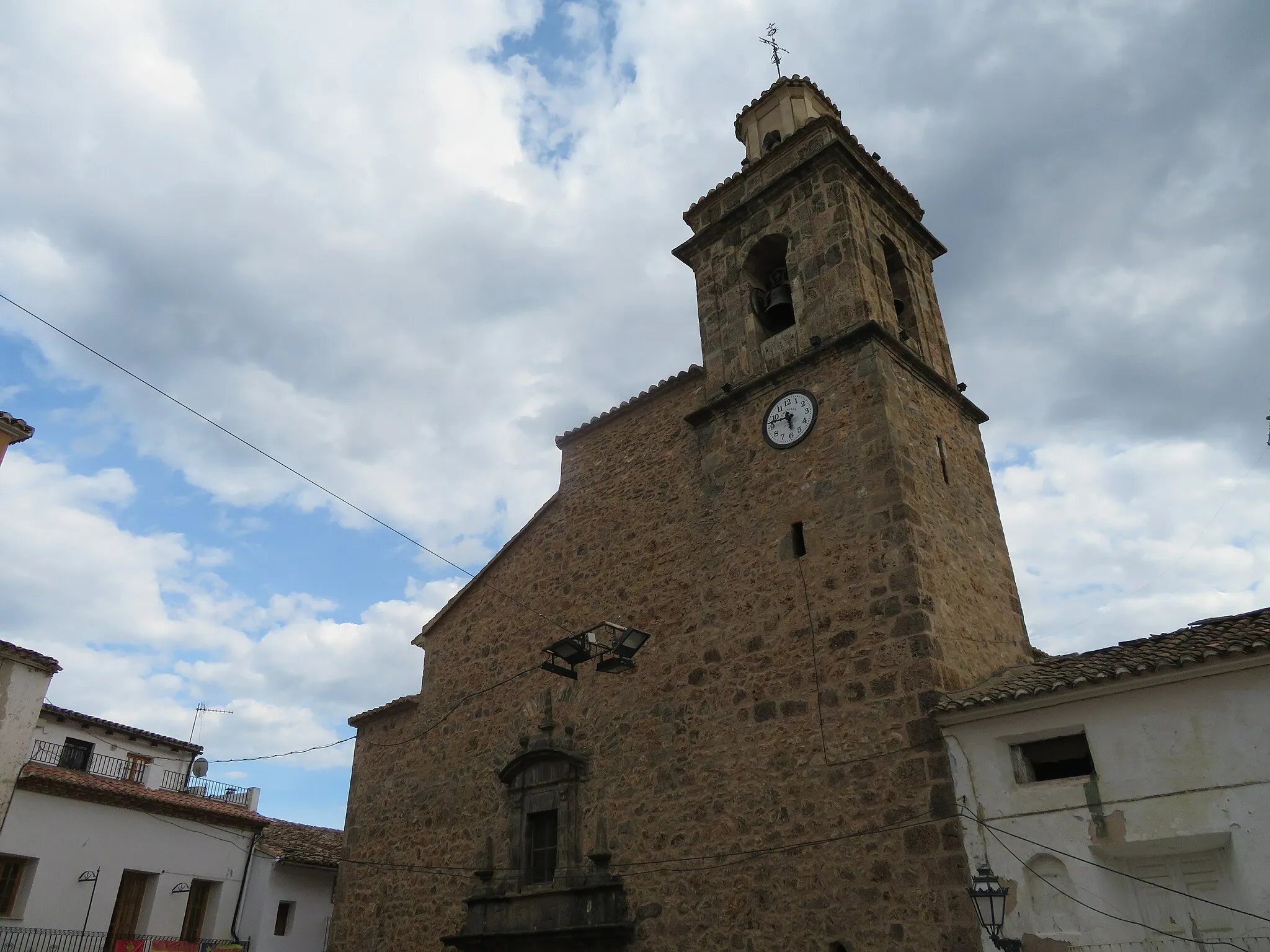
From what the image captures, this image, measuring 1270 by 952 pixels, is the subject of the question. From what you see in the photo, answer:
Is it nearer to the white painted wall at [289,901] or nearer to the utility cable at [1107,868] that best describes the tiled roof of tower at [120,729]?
the white painted wall at [289,901]

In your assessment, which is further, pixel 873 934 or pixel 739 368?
pixel 739 368

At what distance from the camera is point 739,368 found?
12.7m

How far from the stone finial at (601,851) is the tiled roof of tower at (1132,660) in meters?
4.77

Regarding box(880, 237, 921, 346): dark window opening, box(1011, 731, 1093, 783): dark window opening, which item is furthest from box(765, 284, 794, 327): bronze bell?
box(1011, 731, 1093, 783): dark window opening

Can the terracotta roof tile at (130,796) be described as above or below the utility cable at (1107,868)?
above

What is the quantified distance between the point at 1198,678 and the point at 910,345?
6256 mm

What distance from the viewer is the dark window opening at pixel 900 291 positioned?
1296 cm

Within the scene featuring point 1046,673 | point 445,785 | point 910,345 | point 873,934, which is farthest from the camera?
point 445,785

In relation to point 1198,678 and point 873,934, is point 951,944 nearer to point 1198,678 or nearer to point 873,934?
point 873,934

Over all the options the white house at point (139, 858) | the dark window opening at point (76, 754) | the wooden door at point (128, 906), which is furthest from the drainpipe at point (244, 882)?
the dark window opening at point (76, 754)

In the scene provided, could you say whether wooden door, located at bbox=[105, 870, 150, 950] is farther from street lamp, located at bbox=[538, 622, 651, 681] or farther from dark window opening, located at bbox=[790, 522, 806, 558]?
dark window opening, located at bbox=[790, 522, 806, 558]

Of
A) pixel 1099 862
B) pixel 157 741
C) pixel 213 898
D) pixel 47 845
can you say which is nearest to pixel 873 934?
pixel 1099 862

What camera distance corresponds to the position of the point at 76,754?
699 inches

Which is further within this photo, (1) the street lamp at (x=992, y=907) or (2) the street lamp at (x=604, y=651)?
(2) the street lamp at (x=604, y=651)
